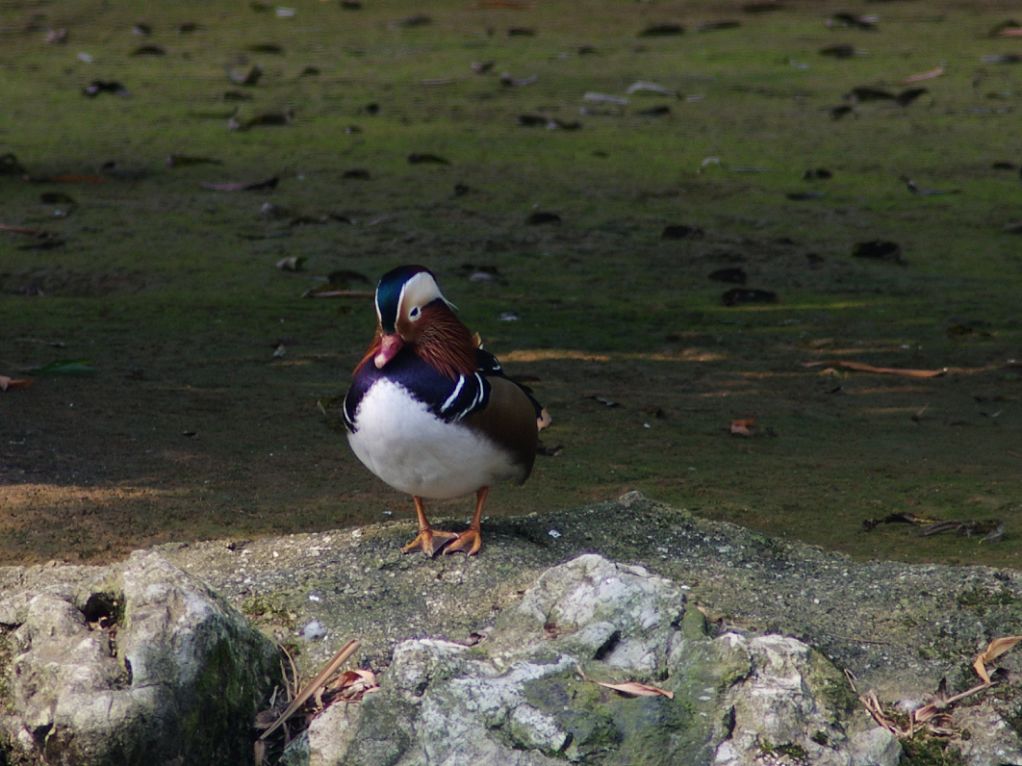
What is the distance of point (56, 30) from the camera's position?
12.9 m

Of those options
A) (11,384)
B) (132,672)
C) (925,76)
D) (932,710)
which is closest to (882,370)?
(932,710)

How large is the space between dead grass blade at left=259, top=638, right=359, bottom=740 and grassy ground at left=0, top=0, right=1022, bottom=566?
3.82 feet

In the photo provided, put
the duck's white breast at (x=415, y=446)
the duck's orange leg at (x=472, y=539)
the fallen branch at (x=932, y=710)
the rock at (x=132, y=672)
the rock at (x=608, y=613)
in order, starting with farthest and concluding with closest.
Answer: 1. the duck's orange leg at (x=472, y=539)
2. the duck's white breast at (x=415, y=446)
3. the fallen branch at (x=932, y=710)
4. the rock at (x=608, y=613)
5. the rock at (x=132, y=672)

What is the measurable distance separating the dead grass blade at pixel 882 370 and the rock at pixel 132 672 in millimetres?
3623

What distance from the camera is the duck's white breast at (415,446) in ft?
10.9

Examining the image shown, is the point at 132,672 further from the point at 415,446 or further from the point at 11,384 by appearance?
the point at 11,384

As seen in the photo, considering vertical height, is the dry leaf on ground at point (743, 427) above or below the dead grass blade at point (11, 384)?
below

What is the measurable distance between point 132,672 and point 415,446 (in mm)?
863

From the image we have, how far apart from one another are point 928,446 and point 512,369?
162 centimetres

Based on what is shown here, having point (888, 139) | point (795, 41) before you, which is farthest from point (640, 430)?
point (795, 41)

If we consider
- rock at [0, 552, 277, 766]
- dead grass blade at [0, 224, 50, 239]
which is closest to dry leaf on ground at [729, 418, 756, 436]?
rock at [0, 552, 277, 766]

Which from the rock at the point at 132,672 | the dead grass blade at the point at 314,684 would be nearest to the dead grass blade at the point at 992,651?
the dead grass blade at the point at 314,684

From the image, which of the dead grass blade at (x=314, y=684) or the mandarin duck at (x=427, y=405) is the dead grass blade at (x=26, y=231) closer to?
the mandarin duck at (x=427, y=405)

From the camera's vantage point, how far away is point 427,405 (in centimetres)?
333
